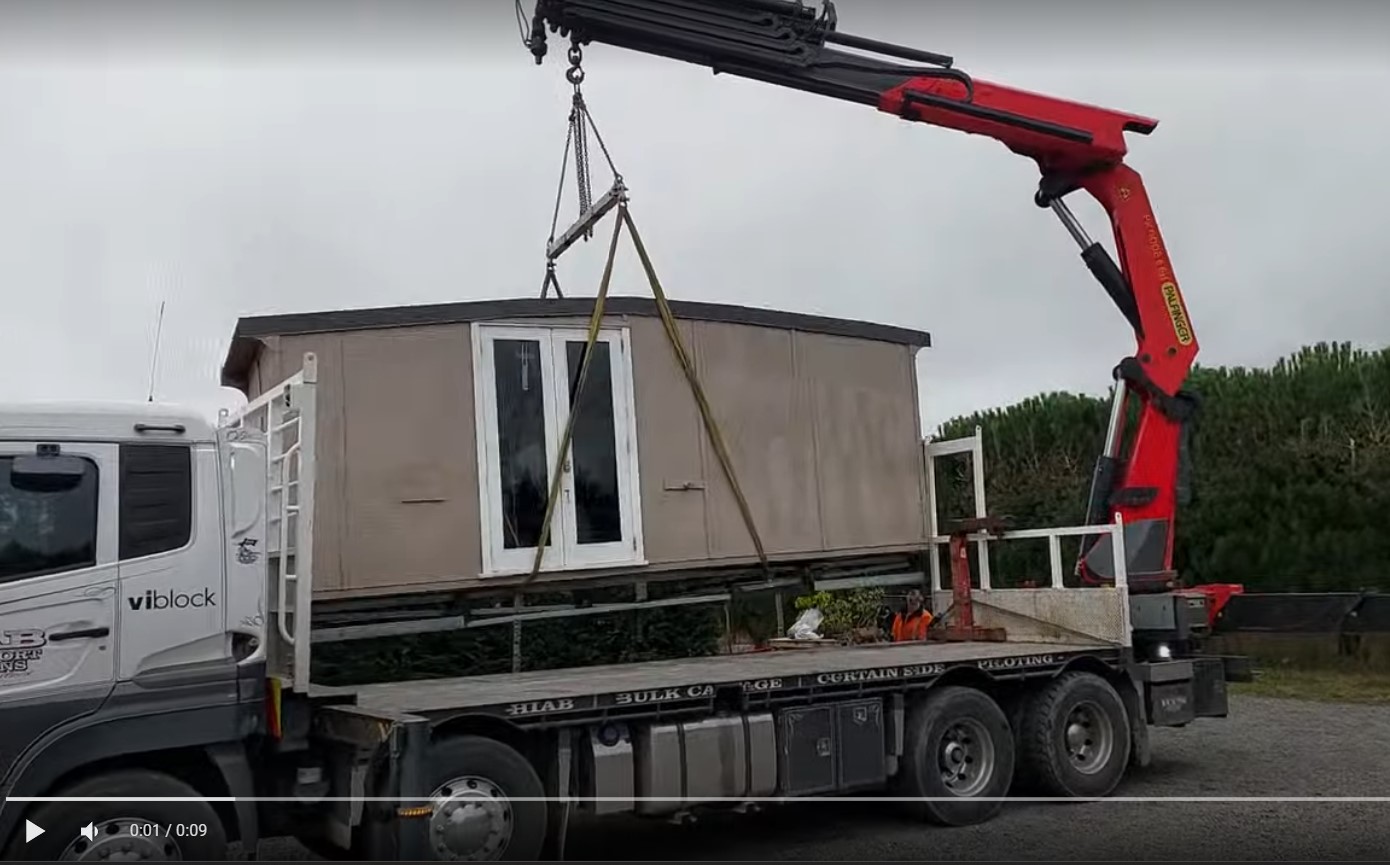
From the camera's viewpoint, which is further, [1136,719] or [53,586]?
[1136,719]

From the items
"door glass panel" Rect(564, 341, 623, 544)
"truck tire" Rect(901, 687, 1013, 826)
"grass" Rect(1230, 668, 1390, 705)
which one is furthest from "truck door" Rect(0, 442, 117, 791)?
"grass" Rect(1230, 668, 1390, 705)

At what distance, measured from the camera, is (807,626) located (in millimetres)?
10422

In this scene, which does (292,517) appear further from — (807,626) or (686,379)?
(807,626)

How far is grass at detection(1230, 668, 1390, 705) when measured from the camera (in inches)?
543

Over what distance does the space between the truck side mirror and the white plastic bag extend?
5881mm

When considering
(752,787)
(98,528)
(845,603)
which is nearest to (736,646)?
(845,603)

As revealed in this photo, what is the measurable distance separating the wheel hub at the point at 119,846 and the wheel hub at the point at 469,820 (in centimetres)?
123

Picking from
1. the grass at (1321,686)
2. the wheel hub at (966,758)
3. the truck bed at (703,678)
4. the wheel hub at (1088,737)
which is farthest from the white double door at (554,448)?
the grass at (1321,686)

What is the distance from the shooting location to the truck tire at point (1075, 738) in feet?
28.9

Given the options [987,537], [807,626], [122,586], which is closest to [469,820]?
[122,586]

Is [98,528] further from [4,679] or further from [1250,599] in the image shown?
[1250,599]

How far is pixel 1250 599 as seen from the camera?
45.6 ft

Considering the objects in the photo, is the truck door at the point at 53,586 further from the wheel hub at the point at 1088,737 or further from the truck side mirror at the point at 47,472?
the wheel hub at the point at 1088,737
